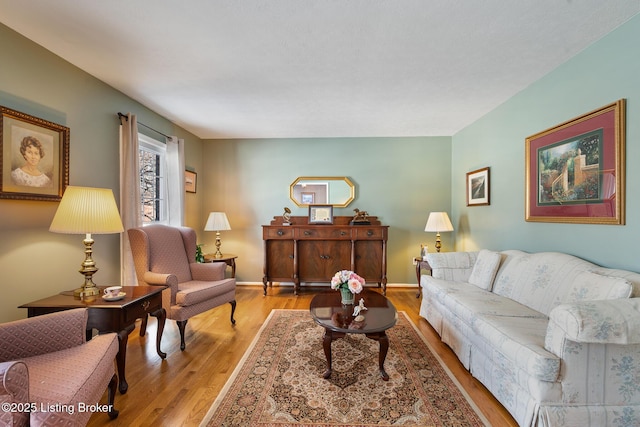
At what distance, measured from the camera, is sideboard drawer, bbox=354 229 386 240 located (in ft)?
13.8

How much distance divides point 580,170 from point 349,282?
7.02 ft

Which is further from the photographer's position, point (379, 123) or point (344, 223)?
point (344, 223)

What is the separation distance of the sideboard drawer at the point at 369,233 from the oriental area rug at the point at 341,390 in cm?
178

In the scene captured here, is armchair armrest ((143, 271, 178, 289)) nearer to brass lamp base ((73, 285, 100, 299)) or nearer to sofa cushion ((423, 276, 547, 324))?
brass lamp base ((73, 285, 100, 299))

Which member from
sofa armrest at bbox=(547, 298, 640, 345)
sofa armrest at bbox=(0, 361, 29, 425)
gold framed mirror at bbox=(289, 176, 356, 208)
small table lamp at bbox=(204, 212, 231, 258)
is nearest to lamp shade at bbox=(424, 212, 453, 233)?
gold framed mirror at bbox=(289, 176, 356, 208)

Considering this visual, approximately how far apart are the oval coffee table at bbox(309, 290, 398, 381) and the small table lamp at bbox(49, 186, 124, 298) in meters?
1.72

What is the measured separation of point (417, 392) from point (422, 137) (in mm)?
3917

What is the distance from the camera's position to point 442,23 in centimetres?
184

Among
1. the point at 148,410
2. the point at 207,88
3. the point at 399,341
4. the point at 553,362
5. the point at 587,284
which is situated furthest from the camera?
the point at 207,88

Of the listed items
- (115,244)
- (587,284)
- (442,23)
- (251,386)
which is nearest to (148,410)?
(251,386)

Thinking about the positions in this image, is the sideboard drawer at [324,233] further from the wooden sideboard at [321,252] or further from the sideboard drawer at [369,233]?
the sideboard drawer at [369,233]

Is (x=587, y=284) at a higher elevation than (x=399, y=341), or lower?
higher

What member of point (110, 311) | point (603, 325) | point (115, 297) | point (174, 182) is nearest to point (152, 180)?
point (174, 182)

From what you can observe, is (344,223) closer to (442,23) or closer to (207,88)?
(207,88)
